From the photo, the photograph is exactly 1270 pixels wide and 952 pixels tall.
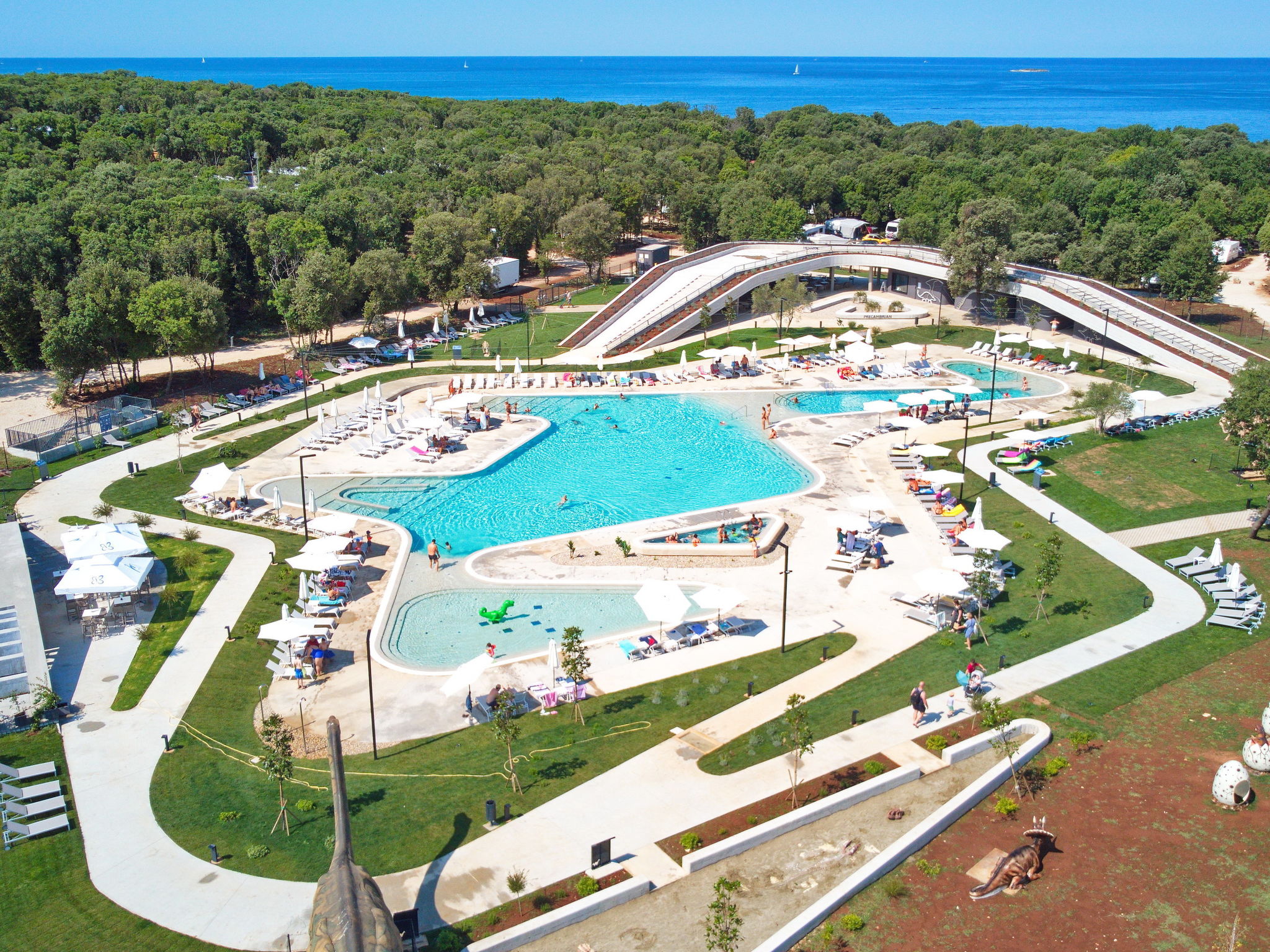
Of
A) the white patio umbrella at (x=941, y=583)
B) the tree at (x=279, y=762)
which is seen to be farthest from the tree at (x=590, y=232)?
the tree at (x=279, y=762)

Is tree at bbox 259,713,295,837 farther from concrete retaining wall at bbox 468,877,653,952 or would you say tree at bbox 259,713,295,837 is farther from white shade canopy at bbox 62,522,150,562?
white shade canopy at bbox 62,522,150,562

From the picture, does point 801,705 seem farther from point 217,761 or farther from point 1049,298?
point 1049,298

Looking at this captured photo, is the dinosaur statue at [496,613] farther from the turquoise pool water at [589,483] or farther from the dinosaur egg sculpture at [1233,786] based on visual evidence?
the dinosaur egg sculpture at [1233,786]

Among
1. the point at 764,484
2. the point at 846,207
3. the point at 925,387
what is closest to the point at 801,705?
the point at 764,484

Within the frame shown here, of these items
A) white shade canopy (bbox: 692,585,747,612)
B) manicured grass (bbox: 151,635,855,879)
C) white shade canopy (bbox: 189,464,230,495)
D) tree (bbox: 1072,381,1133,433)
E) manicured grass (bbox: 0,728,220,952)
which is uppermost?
tree (bbox: 1072,381,1133,433)

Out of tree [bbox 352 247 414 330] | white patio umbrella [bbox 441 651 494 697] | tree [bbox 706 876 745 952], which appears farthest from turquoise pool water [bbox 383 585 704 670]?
tree [bbox 352 247 414 330]

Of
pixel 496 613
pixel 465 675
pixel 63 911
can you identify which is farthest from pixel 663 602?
pixel 63 911
